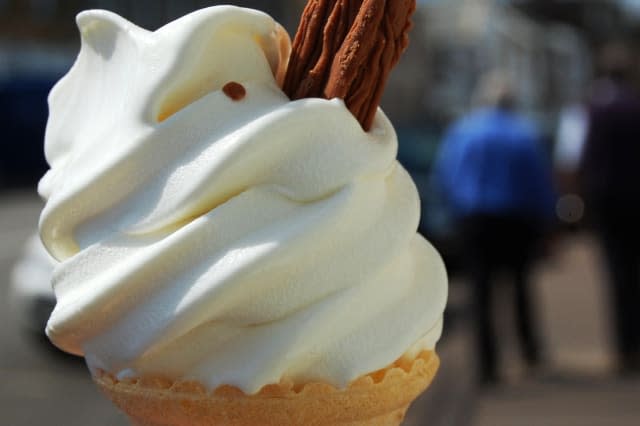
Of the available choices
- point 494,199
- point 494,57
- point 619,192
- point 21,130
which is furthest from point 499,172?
point 494,57

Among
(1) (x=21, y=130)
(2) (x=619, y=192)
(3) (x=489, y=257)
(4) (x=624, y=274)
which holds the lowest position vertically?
A: (1) (x=21, y=130)

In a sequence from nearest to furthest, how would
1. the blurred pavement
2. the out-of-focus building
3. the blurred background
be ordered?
the blurred pavement → the blurred background → the out-of-focus building

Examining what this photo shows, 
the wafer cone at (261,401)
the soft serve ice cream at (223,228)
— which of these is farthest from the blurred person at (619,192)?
the wafer cone at (261,401)

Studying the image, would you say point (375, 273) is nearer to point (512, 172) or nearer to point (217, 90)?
point (217, 90)

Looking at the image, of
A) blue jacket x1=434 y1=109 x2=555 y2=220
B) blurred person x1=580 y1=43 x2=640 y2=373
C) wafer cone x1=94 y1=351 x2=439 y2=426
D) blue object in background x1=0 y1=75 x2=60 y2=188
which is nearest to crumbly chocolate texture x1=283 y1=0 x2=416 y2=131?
wafer cone x1=94 y1=351 x2=439 y2=426

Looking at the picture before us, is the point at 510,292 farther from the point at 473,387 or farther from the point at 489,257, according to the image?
the point at 473,387

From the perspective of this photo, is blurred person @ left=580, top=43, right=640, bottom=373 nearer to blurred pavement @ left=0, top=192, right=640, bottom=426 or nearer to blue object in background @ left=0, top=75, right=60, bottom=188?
blurred pavement @ left=0, top=192, right=640, bottom=426

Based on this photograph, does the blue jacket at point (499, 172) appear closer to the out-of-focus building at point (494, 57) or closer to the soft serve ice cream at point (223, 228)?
the soft serve ice cream at point (223, 228)
